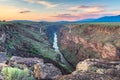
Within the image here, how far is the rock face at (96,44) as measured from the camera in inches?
5153

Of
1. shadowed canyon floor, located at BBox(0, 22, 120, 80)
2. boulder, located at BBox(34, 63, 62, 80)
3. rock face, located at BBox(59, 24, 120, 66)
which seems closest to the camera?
boulder, located at BBox(34, 63, 62, 80)

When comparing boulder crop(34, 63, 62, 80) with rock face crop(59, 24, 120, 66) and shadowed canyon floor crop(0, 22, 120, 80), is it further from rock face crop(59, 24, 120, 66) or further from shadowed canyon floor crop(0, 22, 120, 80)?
rock face crop(59, 24, 120, 66)

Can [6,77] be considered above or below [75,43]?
above

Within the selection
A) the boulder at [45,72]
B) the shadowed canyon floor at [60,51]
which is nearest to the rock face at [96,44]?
the shadowed canyon floor at [60,51]

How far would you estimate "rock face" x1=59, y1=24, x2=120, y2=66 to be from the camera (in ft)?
429

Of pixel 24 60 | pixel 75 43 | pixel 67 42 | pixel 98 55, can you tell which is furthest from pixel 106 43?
pixel 24 60

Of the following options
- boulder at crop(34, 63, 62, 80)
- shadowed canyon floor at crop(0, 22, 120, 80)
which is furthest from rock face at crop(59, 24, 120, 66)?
boulder at crop(34, 63, 62, 80)

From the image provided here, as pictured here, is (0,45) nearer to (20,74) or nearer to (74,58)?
(20,74)

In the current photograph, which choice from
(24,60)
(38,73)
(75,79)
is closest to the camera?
(75,79)

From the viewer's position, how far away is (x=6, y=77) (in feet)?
95.4

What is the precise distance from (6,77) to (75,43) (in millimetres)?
148364

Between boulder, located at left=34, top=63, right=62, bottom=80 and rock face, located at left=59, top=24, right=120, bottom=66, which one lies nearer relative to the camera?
boulder, located at left=34, top=63, right=62, bottom=80

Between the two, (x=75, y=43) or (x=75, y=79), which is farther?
(x=75, y=43)

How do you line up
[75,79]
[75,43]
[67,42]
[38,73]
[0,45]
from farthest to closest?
[67,42]
[75,43]
[0,45]
[38,73]
[75,79]
